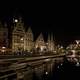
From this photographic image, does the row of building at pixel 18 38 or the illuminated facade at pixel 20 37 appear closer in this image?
the row of building at pixel 18 38

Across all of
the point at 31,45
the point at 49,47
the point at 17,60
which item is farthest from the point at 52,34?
the point at 17,60

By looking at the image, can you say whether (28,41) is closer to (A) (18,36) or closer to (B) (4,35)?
(A) (18,36)

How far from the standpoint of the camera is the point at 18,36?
261 feet

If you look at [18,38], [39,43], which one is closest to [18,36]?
[18,38]

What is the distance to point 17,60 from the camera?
46219 mm

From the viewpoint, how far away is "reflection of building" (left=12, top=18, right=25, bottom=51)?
7774 cm

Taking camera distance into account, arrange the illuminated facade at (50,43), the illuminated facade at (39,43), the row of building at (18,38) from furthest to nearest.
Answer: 1. the illuminated facade at (50,43)
2. the illuminated facade at (39,43)
3. the row of building at (18,38)

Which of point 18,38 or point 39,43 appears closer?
point 18,38

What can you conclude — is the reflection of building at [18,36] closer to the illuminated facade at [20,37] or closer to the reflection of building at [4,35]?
the illuminated facade at [20,37]

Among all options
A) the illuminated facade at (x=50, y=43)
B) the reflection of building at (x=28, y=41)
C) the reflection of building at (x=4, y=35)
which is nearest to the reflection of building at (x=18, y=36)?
the reflection of building at (x=4, y=35)

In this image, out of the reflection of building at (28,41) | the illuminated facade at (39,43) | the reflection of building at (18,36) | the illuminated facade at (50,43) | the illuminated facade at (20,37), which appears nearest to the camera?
the reflection of building at (18,36)

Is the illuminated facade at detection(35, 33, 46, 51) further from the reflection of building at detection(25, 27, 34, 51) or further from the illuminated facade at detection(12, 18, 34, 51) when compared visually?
the illuminated facade at detection(12, 18, 34, 51)

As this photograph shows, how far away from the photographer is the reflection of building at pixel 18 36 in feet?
255

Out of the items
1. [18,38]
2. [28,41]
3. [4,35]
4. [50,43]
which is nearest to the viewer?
[4,35]
